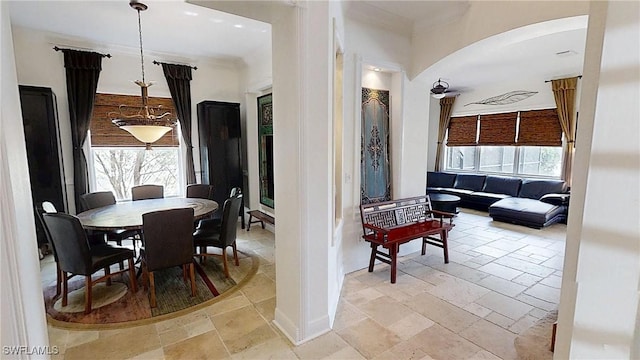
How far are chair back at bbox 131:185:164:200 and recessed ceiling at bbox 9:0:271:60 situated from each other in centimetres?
213

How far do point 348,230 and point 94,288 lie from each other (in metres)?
2.86

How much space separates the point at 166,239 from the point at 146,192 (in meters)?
2.06

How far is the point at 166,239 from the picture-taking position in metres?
2.81

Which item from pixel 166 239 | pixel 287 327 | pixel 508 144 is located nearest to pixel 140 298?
pixel 166 239

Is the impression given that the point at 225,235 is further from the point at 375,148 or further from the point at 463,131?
the point at 463,131

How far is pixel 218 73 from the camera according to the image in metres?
5.56

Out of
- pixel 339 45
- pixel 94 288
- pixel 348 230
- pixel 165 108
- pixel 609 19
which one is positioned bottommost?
pixel 94 288

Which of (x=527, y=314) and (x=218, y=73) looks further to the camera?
(x=218, y=73)

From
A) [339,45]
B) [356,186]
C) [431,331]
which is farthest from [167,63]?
[431,331]

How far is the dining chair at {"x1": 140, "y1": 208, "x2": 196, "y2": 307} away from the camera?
2.71m

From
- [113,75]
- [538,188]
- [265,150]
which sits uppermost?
[113,75]

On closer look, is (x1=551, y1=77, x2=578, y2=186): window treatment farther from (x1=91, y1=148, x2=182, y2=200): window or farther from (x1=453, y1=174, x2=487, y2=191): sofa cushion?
(x1=91, y1=148, x2=182, y2=200): window

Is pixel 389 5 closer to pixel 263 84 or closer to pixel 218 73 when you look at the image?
pixel 263 84

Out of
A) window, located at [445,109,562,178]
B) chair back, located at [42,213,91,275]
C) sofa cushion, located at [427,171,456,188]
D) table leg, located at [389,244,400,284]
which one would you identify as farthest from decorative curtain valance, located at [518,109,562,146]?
chair back, located at [42,213,91,275]
